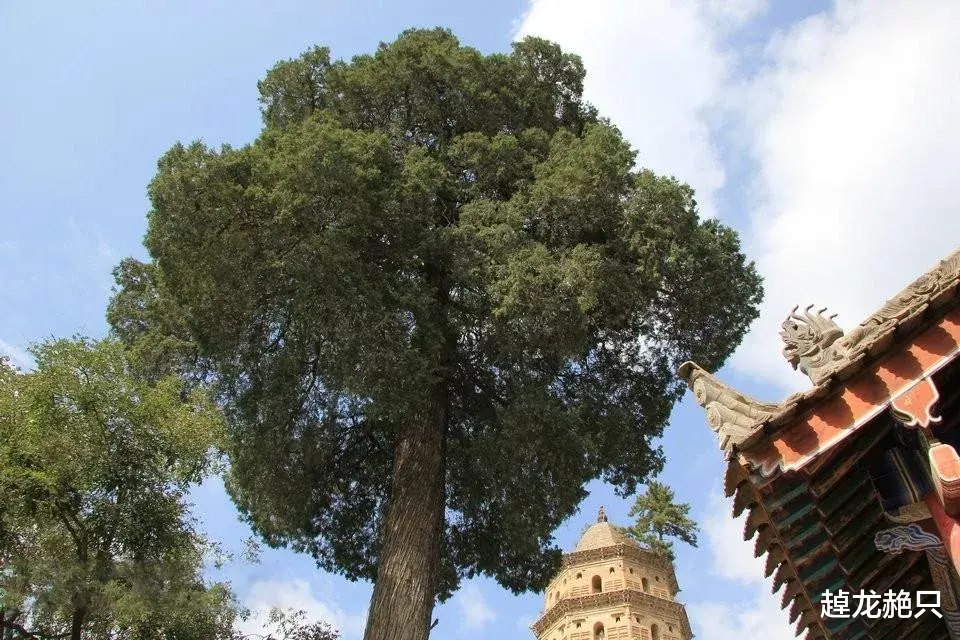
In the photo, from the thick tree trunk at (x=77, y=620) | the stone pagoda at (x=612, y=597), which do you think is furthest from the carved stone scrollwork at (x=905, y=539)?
the stone pagoda at (x=612, y=597)

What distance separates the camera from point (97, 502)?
11.6 m

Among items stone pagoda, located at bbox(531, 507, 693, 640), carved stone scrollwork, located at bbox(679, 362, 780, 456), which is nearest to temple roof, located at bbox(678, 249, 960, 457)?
carved stone scrollwork, located at bbox(679, 362, 780, 456)

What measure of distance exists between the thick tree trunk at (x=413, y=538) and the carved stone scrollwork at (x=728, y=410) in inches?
228

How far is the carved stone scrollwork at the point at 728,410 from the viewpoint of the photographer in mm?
5719

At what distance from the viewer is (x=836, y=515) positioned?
591cm

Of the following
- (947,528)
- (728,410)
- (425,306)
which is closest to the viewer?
(947,528)

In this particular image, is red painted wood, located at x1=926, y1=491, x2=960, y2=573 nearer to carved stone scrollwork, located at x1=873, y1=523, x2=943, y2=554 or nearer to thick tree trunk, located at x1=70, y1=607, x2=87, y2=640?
carved stone scrollwork, located at x1=873, y1=523, x2=943, y2=554

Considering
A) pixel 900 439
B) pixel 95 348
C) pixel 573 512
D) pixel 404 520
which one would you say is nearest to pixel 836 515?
pixel 900 439

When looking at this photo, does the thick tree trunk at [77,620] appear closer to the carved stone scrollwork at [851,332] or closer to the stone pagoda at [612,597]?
the carved stone scrollwork at [851,332]

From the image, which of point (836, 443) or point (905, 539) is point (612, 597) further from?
point (836, 443)

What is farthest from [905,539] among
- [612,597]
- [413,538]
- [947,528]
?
[612,597]

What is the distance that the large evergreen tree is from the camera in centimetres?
1233

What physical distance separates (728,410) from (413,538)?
639 centimetres

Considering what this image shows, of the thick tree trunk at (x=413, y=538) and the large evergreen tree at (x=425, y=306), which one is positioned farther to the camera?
the large evergreen tree at (x=425, y=306)
